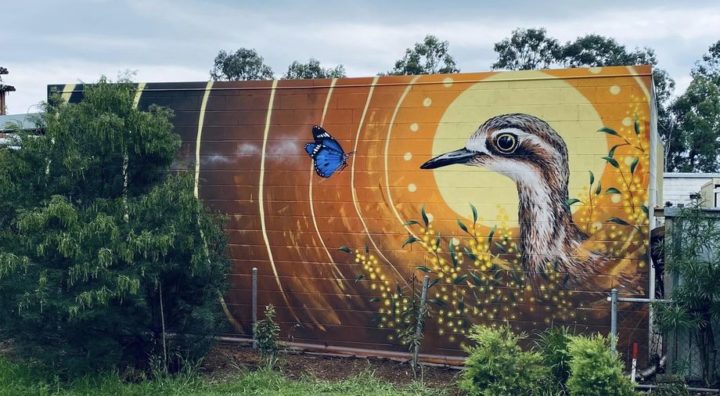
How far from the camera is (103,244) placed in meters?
6.56

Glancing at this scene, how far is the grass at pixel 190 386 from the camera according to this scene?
669 cm

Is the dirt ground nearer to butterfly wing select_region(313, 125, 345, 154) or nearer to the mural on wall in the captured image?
the mural on wall

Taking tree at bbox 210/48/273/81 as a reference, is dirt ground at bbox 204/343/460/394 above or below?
below

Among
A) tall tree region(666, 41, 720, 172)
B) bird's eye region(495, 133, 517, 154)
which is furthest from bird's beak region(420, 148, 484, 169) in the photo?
tall tree region(666, 41, 720, 172)

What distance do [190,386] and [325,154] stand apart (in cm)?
330

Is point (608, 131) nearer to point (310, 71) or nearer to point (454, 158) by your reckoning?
point (454, 158)

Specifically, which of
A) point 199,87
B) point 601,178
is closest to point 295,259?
point 199,87

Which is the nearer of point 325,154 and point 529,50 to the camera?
point 325,154

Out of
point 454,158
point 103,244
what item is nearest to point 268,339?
point 103,244

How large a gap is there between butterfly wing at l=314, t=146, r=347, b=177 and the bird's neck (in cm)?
223

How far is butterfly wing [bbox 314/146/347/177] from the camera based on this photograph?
852 centimetres

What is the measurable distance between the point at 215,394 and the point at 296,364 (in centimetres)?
145

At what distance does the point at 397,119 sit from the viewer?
836 centimetres

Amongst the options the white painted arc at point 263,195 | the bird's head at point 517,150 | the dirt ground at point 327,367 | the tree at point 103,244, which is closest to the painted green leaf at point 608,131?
the bird's head at point 517,150
